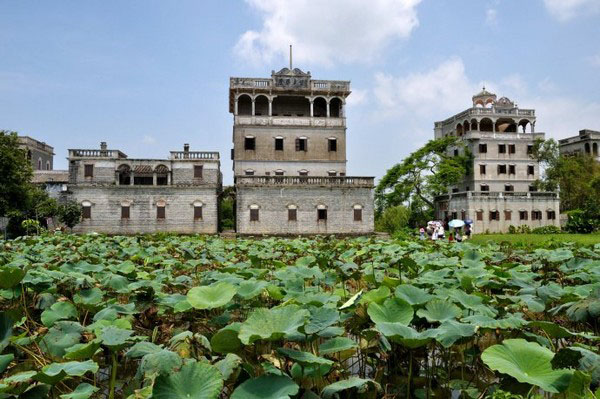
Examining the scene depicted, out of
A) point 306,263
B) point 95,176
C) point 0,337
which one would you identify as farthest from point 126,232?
point 0,337

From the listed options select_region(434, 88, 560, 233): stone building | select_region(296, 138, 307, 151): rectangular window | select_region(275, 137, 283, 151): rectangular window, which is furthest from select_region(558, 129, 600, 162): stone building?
select_region(275, 137, 283, 151): rectangular window

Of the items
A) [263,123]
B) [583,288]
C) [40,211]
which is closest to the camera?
[583,288]

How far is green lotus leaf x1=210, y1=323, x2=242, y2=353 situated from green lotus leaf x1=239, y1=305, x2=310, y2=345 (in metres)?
0.09

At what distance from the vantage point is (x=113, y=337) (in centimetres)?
211

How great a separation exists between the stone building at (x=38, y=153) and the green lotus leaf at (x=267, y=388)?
47.5m

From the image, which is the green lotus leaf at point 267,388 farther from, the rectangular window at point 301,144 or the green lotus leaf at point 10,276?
the rectangular window at point 301,144

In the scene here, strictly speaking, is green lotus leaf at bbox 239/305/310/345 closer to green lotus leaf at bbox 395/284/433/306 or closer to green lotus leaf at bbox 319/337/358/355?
green lotus leaf at bbox 319/337/358/355

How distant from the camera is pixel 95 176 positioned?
3009 centimetres

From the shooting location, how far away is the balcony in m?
32.5

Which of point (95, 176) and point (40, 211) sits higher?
point (95, 176)

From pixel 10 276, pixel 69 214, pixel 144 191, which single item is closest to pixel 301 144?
pixel 144 191

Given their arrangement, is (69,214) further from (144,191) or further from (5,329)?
(5,329)

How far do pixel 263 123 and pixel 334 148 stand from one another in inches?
220

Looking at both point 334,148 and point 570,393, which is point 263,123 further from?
point 570,393
